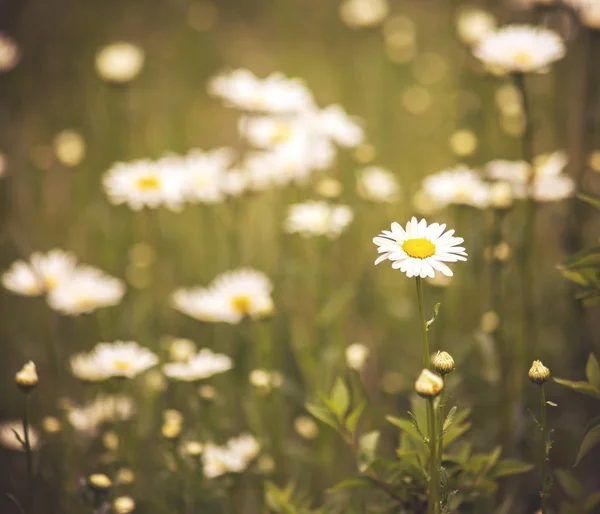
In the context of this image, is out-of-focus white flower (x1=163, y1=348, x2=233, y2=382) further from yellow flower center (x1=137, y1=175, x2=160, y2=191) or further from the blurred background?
yellow flower center (x1=137, y1=175, x2=160, y2=191)

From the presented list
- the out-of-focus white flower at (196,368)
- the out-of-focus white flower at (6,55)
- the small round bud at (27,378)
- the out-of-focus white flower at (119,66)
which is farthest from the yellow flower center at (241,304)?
the out-of-focus white flower at (6,55)

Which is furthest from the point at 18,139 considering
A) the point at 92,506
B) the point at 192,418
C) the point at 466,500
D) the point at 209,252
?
the point at 466,500

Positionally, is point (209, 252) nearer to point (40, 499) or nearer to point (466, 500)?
point (40, 499)

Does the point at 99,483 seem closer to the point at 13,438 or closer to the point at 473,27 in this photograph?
the point at 13,438

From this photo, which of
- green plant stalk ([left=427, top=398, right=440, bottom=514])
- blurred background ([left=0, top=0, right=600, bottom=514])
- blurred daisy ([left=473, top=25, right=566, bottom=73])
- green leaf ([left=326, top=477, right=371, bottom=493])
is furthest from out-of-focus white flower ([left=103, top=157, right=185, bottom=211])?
green plant stalk ([left=427, top=398, right=440, bottom=514])

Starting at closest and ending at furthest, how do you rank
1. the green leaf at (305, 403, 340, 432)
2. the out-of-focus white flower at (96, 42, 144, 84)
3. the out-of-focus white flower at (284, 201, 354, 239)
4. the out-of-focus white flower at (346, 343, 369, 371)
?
the green leaf at (305, 403, 340, 432) < the out-of-focus white flower at (346, 343, 369, 371) < the out-of-focus white flower at (284, 201, 354, 239) < the out-of-focus white flower at (96, 42, 144, 84)

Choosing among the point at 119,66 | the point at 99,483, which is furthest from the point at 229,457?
the point at 119,66

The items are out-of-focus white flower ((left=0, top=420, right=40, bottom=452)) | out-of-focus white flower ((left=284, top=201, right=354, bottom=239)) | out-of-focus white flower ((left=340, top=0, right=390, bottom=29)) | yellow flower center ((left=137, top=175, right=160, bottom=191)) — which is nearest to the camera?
out-of-focus white flower ((left=0, top=420, right=40, bottom=452))
